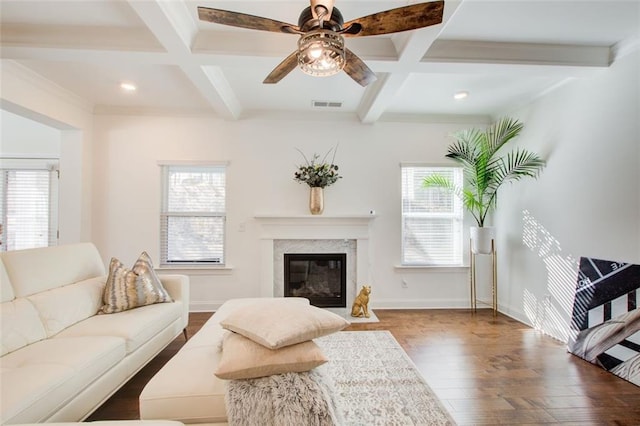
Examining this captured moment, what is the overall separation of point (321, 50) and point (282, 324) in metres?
1.41

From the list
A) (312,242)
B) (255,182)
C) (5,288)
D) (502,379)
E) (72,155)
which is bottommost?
(502,379)

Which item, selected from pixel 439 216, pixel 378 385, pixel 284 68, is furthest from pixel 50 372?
pixel 439 216

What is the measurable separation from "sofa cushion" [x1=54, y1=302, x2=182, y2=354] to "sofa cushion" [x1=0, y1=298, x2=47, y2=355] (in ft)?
0.43

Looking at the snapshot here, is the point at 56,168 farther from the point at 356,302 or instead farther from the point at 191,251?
the point at 356,302

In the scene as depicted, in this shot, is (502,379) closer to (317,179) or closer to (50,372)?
(317,179)

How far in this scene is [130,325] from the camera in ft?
7.04

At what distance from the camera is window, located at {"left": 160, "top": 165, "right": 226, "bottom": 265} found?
13.5 feet

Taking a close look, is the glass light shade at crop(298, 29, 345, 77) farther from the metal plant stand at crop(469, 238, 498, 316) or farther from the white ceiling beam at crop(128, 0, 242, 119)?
the metal plant stand at crop(469, 238, 498, 316)

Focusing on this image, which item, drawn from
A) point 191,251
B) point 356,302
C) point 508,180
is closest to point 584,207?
point 508,180

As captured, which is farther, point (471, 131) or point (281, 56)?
point (471, 131)

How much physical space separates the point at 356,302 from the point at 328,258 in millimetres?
746

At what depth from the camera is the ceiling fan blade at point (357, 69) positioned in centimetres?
181

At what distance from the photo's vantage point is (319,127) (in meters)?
4.18

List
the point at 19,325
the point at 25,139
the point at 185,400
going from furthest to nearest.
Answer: the point at 25,139 → the point at 19,325 → the point at 185,400
